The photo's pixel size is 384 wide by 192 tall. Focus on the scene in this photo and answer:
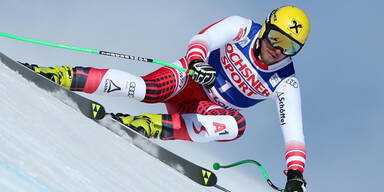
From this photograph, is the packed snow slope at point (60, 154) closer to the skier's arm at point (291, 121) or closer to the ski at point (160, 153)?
the ski at point (160, 153)

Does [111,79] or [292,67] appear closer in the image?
[111,79]

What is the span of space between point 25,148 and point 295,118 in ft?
9.48

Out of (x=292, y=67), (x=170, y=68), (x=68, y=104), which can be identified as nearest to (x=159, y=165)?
(x=68, y=104)

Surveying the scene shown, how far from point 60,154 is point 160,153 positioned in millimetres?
1875

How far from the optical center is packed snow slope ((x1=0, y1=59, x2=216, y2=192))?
201 centimetres

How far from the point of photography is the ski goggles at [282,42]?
4.60m

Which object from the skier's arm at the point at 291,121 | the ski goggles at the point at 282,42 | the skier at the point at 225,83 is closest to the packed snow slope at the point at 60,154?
the skier at the point at 225,83

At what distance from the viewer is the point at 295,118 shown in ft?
15.4

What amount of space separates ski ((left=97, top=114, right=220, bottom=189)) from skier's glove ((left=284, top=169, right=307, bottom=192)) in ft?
1.97

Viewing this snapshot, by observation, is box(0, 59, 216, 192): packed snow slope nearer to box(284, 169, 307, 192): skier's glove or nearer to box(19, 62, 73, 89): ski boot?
box(19, 62, 73, 89): ski boot

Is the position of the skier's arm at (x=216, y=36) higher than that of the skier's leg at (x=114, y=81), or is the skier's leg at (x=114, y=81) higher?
the skier's arm at (x=216, y=36)

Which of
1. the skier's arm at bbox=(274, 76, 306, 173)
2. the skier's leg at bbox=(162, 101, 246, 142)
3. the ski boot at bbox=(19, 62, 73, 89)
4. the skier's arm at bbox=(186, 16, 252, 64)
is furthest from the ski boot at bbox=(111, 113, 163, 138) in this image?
the skier's arm at bbox=(274, 76, 306, 173)

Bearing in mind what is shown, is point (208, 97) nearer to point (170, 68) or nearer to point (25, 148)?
point (170, 68)

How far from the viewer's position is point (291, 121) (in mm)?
4699
